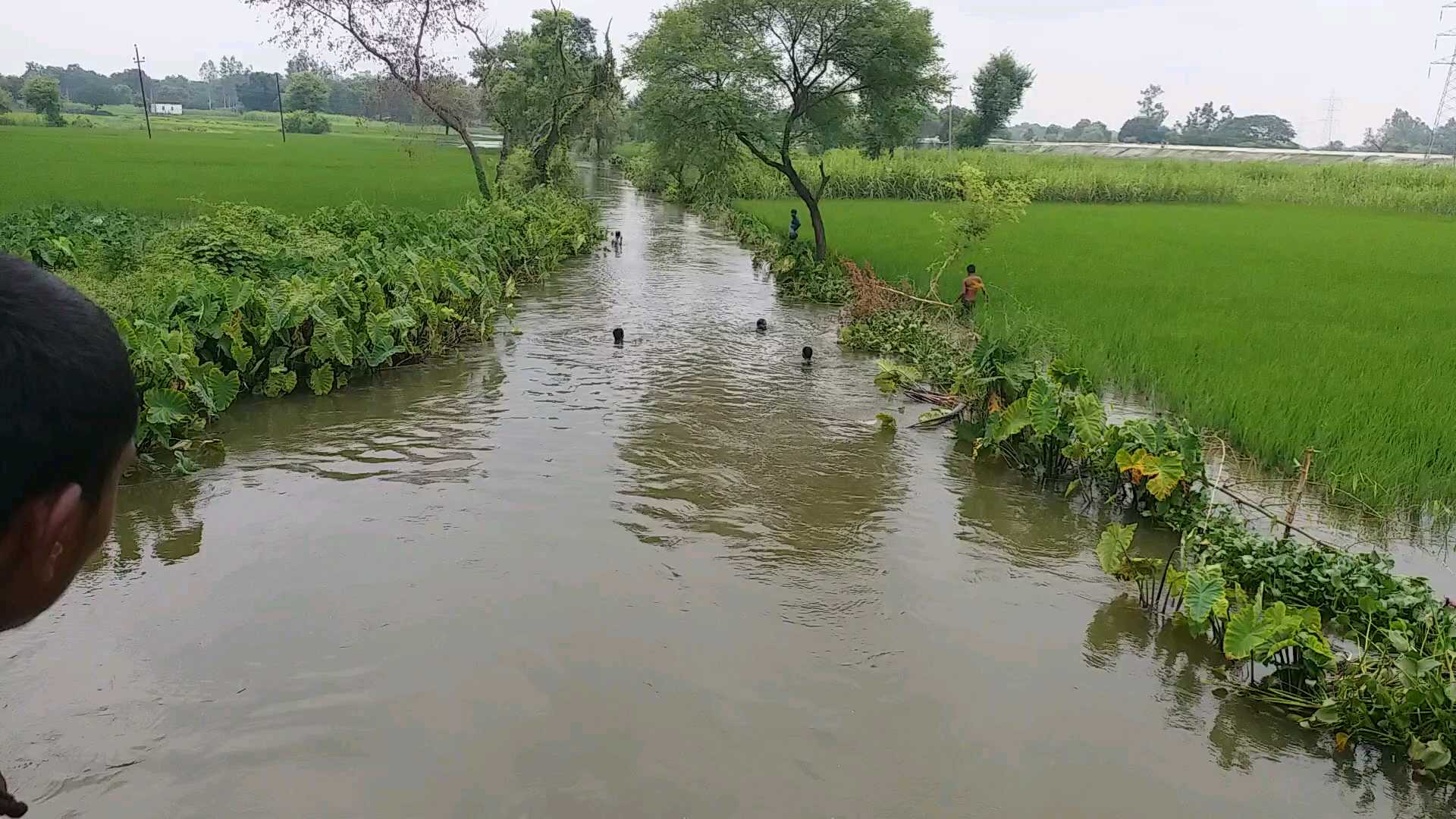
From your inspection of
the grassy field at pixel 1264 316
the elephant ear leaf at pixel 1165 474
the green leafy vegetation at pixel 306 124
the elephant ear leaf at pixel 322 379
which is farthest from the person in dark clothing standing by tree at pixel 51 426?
the green leafy vegetation at pixel 306 124

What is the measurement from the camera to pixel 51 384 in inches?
31.9

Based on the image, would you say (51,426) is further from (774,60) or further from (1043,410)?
(774,60)

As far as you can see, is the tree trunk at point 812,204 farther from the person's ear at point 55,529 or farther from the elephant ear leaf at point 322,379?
the person's ear at point 55,529

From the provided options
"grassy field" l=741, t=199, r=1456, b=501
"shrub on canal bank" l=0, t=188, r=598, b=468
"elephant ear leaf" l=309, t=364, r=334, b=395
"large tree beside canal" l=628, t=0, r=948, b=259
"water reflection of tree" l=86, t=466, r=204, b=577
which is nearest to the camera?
"water reflection of tree" l=86, t=466, r=204, b=577

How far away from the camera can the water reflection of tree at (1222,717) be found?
12.8 ft

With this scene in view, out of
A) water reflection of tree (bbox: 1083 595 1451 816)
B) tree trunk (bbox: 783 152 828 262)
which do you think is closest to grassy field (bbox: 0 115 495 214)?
tree trunk (bbox: 783 152 828 262)

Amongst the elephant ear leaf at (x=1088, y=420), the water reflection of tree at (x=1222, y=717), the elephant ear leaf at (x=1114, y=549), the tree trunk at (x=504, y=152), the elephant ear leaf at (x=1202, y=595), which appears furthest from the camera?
the tree trunk at (x=504, y=152)

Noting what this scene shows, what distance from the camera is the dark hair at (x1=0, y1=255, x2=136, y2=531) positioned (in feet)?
2.60

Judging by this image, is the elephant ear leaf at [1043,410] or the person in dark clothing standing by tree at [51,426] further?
the elephant ear leaf at [1043,410]

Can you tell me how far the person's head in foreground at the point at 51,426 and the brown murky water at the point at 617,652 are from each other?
3.00 m

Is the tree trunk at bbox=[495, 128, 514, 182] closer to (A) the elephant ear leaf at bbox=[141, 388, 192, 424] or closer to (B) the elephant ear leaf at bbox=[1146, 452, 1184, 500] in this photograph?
(A) the elephant ear leaf at bbox=[141, 388, 192, 424]

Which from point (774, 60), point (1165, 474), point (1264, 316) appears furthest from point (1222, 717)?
point (774, 60)

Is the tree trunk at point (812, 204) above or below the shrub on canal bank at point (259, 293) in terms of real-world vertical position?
above

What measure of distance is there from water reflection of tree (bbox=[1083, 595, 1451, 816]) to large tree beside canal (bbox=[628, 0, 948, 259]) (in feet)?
38.7
